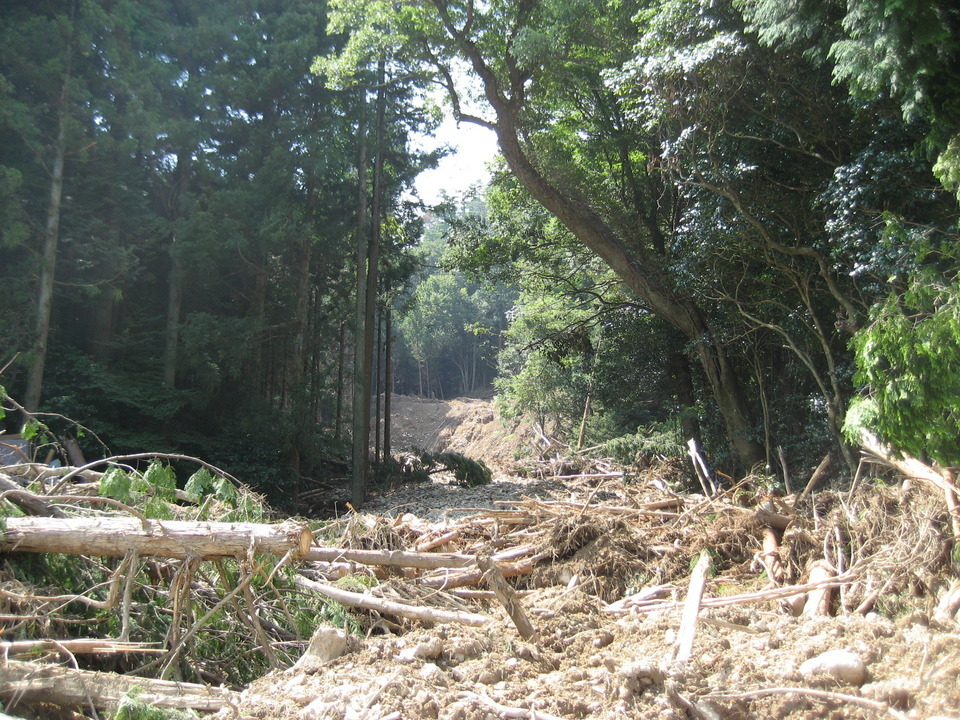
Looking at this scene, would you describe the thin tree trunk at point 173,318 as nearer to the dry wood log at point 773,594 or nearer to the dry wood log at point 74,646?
the dry wood log at point 74,646

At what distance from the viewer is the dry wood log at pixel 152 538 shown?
3963 millimetres

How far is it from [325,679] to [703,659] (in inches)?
75.3

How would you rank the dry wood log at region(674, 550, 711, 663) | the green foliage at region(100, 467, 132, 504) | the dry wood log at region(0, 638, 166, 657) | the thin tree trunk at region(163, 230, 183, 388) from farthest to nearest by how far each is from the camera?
the thin tree trunk at region(163, 230, 183, 388), the green foliage at region(100, 467, 132, 504), the dry wood log at region(674, 550, 711, 663), the dry wood log at region(0, 638, 166, 657)

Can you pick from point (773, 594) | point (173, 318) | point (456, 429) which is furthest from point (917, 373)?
point (456, 429)

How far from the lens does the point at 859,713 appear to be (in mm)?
2879

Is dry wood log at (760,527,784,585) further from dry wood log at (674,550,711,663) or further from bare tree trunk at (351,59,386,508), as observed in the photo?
bare tree trunk at (351,59,386,508)

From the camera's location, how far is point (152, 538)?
398cm

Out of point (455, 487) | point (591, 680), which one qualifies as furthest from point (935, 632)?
point (455, 487)

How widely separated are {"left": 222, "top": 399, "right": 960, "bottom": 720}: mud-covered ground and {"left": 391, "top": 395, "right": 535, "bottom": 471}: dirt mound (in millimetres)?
17223

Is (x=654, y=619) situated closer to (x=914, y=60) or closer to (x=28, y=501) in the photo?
(x=28, y=501)

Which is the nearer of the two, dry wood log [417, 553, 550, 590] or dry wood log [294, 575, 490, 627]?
dry wood log [294, 575, 490, 627]

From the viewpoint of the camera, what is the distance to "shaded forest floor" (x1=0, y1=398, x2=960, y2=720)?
3176 millimetres

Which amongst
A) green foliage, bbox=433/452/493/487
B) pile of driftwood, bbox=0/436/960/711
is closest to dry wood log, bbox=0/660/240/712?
pile of driftwood, bbox=0/436/960/711

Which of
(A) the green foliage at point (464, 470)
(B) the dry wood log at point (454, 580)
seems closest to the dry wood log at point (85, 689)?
(B) the dry wood log at point (454, 580)
